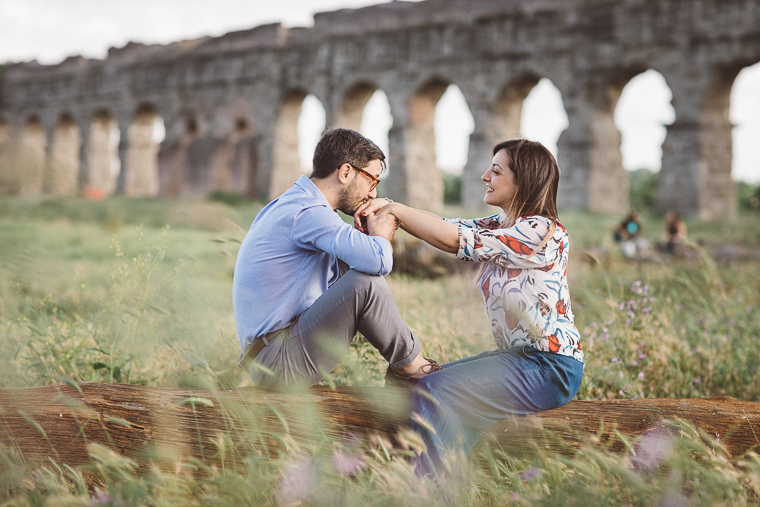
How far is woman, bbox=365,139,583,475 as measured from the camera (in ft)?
8.41

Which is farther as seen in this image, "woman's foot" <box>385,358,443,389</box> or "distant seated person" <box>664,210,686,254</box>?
"distant seated person" <box>664,210,686,254</box>

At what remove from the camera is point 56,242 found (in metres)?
10.1

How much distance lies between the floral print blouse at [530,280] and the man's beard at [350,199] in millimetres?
573

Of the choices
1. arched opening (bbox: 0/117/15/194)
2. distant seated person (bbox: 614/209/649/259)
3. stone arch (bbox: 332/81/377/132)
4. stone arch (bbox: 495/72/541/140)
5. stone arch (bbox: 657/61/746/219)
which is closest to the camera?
arched opening (bbox: 0/117/15/194)

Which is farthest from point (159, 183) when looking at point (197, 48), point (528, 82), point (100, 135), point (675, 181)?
point (675, 181)

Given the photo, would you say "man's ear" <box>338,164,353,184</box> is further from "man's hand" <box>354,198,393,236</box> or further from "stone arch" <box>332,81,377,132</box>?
"stone arch" <box>332,81,377,132</box>

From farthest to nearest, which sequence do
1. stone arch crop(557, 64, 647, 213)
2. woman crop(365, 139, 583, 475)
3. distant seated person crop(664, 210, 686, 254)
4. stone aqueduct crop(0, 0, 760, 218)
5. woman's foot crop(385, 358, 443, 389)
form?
1. stone arch crop(557, 64, 647, 213)
2. stone aqueduct crop(0, 0, 760, 218)
3. distant seated person crop(664, 210, 686, 254)
4. woman's foot crop(385, 358, 443, 389)
5. woman crop(365, 139, 583, 475)

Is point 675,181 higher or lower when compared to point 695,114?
lower

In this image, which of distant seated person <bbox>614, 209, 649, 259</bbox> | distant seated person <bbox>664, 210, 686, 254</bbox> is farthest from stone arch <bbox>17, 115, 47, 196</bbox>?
distant seated person <bbox>664, 210, 686, 254</bbox>

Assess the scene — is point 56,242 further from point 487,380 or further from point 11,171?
point 487,380

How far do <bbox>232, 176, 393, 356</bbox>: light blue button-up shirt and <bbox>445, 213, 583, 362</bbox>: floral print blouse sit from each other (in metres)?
0.42

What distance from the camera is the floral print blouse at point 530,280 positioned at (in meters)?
2.66

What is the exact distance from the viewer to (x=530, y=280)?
2713 millimetres

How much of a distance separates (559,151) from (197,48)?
569 inches
